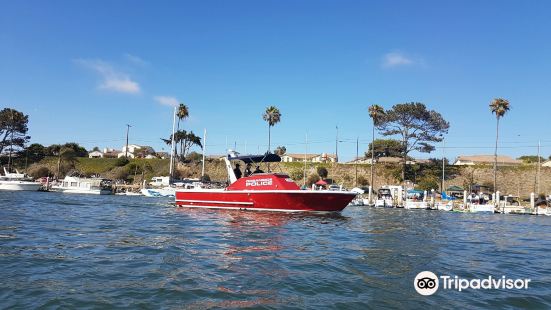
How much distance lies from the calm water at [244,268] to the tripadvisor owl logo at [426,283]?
17 centimetres

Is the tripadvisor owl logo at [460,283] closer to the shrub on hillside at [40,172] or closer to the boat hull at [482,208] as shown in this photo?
the boat hull at [482,208]

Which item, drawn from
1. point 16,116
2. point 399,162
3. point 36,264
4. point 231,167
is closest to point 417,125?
point 399,162

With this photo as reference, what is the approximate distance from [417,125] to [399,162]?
9293mm

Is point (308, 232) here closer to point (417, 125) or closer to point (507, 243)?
point (507, 243)

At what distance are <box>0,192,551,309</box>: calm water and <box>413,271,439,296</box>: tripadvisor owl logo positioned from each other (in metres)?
0.17

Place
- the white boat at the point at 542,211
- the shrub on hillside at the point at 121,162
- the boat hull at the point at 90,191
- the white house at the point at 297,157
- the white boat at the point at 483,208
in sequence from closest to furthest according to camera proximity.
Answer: the white boat at the point at 542,211 < the white boat at the point at 483,208 < the boat hull at the point at 90,191 < the shrub on hillside at the point at 121,162 < the white house at the point at 297,157

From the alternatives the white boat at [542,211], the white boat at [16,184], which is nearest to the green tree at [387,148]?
the white boat at [542,211]

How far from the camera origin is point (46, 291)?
252 inches

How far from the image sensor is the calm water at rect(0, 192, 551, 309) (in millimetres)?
6309

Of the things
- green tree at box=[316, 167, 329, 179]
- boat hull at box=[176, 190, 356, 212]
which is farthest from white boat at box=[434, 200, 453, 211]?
boat hull at box=[176, 190, 356, 212]

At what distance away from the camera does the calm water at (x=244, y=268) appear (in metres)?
6.31

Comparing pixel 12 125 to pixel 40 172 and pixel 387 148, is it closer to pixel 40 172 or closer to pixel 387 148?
pixel 40 172

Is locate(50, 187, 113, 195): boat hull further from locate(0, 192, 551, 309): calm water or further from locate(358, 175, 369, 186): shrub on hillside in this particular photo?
locate(0, 192, 551, 309): calm water

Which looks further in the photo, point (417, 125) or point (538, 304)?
point (417, 125)
